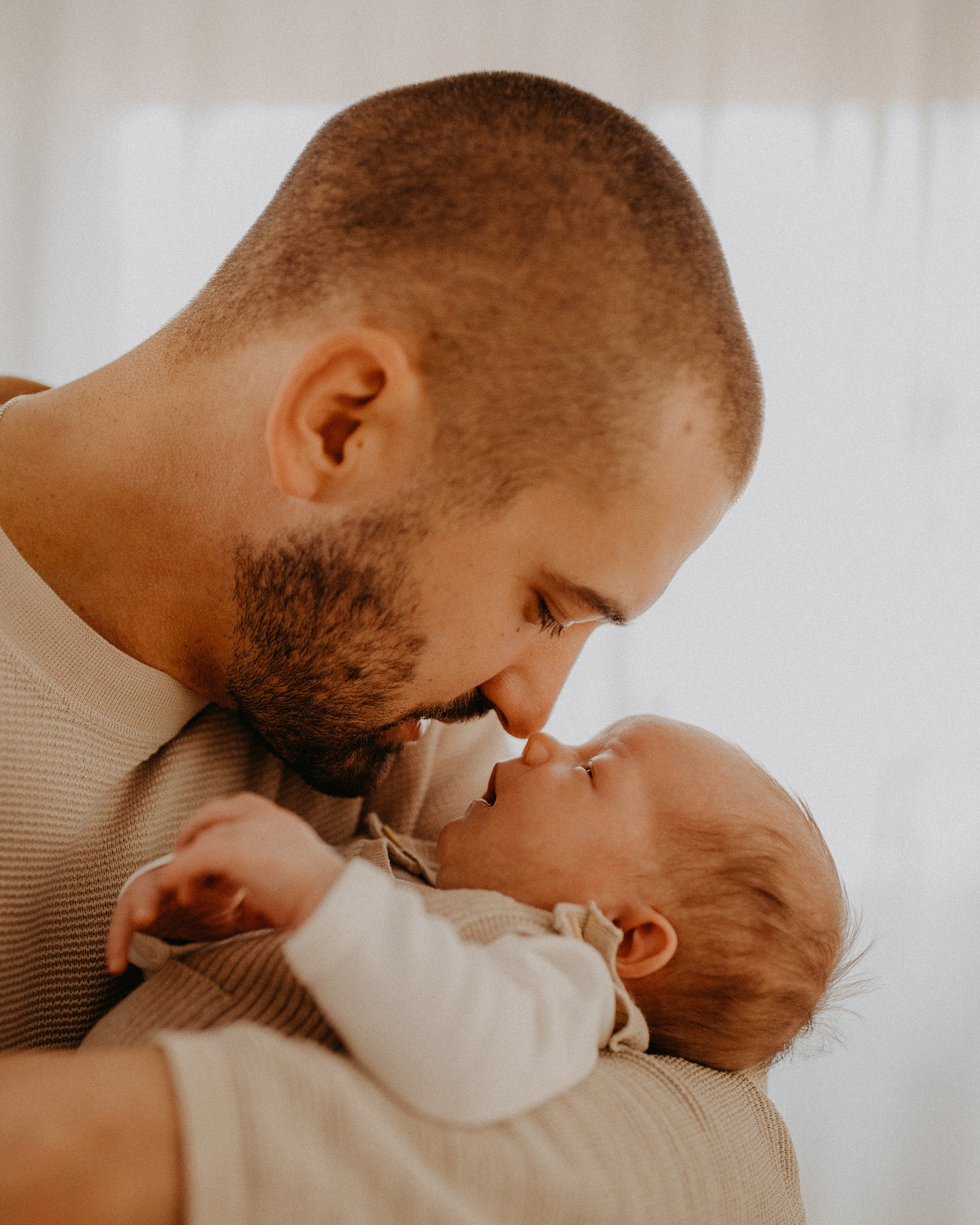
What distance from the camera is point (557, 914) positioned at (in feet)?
3.40

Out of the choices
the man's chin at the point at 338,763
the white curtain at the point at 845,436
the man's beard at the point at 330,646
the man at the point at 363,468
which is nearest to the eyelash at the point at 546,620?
the man at the point at 363,468

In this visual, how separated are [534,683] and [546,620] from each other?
0.12m

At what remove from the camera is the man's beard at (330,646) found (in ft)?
3.45

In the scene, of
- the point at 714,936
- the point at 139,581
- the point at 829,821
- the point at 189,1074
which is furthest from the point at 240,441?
the point at 829,821

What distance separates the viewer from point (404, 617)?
42.6 inches

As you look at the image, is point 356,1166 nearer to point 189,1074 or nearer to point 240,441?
point 189,1074

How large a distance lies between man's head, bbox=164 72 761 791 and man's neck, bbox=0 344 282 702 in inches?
1.8

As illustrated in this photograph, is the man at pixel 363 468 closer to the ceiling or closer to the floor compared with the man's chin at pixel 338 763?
closer to the ceiling

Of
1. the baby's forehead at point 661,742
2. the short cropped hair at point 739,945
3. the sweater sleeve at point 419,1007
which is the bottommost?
the short cropped hair at point 739,945

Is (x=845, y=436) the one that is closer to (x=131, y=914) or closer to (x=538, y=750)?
(x=538, y=750)

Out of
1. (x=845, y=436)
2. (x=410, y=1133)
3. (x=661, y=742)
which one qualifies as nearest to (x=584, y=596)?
(x=661, y=742)

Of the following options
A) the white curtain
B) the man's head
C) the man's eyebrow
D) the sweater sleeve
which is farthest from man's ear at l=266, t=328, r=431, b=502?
the white curtain

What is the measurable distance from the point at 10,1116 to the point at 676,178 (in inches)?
40.1

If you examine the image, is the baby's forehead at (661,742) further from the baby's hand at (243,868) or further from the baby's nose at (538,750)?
the baby's hand at (243,868)
